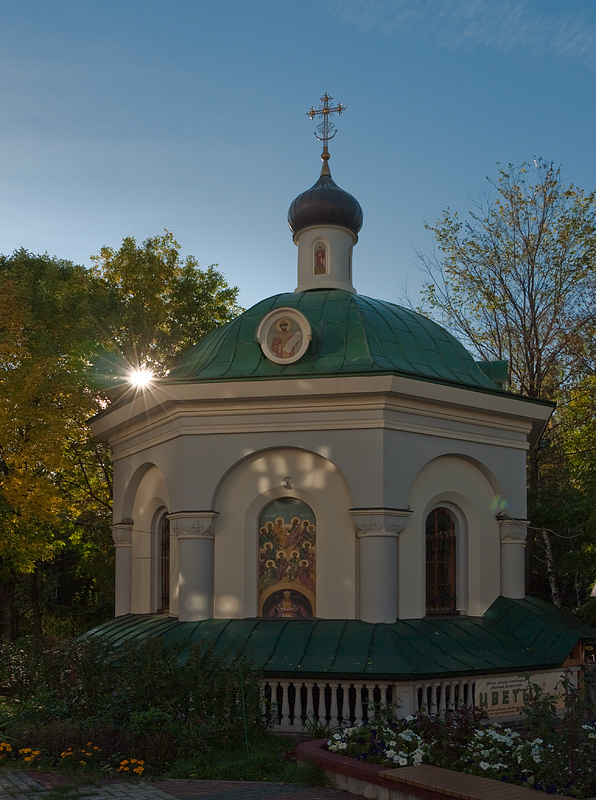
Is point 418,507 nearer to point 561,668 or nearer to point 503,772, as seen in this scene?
point 561,668

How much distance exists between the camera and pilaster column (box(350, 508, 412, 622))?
11648 millimetres

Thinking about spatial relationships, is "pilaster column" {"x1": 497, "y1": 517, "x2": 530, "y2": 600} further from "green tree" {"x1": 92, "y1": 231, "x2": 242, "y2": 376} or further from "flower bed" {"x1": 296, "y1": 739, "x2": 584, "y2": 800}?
"green tree" {"x1": 92, "y1": 231, "x2": 242, "y2": 376}

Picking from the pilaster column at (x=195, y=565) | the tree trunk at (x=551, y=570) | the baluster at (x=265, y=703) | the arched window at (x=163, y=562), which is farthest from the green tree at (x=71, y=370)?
the tree trunk at (x=551, y=570)

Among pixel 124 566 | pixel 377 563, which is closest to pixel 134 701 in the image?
pixel 377 563

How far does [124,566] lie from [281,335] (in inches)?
203

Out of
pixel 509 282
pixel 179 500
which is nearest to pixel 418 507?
pixel 179 500

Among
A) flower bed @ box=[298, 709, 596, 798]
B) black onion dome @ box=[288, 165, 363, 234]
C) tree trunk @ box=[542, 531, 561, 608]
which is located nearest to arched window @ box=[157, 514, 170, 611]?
flower bed @ box=[298, 709, 596, 798]

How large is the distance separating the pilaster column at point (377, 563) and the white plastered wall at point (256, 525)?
28 cm

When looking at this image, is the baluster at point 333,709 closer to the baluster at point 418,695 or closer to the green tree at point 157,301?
the baluster at point 418,695

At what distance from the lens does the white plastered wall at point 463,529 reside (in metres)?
12.5

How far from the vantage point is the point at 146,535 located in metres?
14.4

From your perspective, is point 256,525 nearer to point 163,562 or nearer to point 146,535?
point 163,562

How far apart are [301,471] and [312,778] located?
5046 millimetres

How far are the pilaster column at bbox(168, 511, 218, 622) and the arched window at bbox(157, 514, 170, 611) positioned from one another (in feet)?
5.36
